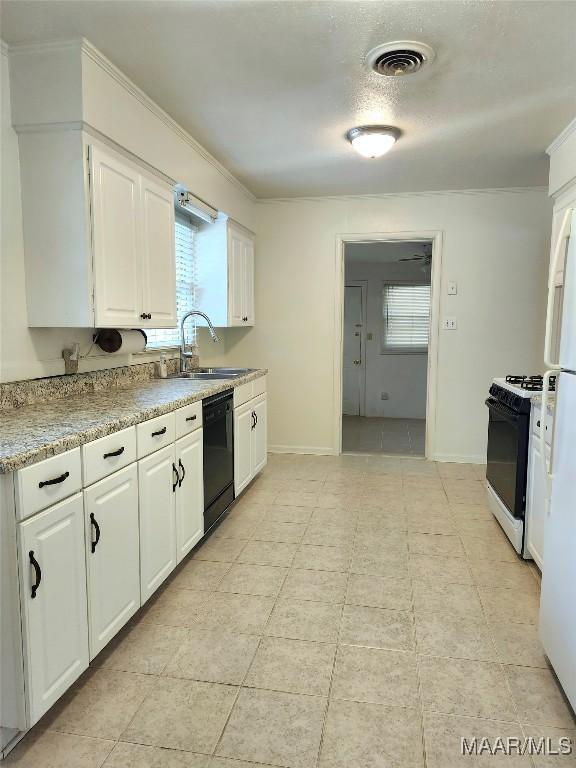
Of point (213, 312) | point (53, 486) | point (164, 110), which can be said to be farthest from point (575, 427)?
point (213, 312)

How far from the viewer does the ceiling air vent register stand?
84.2 inches

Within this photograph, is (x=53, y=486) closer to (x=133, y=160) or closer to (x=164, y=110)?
(x=133, y=160)

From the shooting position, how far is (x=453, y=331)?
462cm

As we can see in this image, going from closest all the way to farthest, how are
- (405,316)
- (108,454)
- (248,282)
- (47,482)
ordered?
(47,482), (108,454), (248,282), (405,316)

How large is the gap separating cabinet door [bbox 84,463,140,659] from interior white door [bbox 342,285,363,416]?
5.54m

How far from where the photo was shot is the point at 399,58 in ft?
7.32

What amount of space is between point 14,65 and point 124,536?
2.02 meters

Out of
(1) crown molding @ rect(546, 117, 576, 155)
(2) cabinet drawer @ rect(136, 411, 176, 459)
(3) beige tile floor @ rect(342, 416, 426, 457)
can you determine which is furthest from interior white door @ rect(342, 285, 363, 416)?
(2) cabinet drawer @ rect(136, 411, 176, 459)

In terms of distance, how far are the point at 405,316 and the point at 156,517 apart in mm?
5730

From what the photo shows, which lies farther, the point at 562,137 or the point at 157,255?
the point at 562,137

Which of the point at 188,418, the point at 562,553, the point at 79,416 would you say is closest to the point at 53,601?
the point at 79,416

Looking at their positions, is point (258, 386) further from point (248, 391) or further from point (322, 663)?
point (322, 663)

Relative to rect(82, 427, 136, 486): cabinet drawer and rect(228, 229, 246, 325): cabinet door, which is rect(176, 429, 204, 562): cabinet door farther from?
rect(228, 229, 246, 325): cabinet door

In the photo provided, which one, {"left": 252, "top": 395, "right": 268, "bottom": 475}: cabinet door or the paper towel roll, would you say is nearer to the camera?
the paper towel roll
